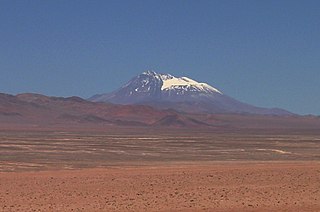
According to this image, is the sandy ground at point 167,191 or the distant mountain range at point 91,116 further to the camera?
the distant mountain range at point 91,116

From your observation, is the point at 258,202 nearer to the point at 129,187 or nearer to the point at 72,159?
the point at 129,187

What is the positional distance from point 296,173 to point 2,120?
129346mm

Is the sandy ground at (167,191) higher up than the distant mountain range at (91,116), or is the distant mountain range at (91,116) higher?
the distant mountain range at (91,116)

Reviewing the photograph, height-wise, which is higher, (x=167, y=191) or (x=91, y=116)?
(x=91, y=116)

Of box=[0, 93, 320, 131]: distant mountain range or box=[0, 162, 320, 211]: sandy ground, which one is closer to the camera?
box=[0, 162, 320, 211]: sandy ground

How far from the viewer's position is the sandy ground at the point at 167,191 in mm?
18750

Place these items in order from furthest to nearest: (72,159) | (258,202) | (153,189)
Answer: (72,159)
(153,189)
(258,202)

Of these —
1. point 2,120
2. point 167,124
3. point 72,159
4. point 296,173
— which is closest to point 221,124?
point 167,124

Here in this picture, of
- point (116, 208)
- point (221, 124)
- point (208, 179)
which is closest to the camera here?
point (116, 208)

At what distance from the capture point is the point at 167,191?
21.8 meters

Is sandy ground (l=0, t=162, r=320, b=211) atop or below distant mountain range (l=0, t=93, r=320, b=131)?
below

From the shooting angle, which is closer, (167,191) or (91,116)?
(167,191)

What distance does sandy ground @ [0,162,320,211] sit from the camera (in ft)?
61.5

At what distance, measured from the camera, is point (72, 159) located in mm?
41375
